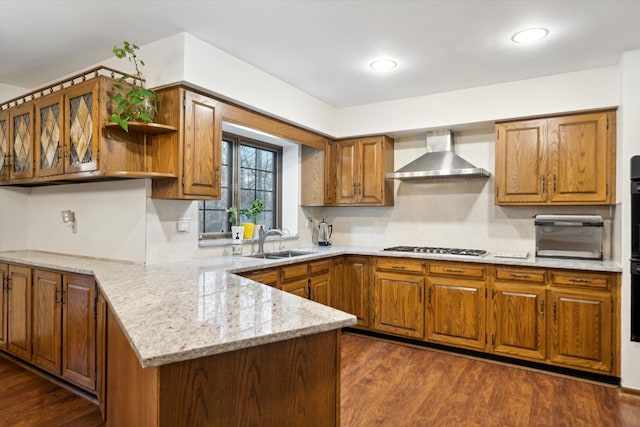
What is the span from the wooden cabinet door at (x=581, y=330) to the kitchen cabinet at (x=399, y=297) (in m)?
1.07

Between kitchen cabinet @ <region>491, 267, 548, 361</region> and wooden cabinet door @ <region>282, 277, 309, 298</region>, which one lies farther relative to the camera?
wooden cabinet door @ <region>282, 277, 309, 298</region>

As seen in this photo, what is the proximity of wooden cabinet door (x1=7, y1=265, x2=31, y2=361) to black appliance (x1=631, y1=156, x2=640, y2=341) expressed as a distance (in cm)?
440

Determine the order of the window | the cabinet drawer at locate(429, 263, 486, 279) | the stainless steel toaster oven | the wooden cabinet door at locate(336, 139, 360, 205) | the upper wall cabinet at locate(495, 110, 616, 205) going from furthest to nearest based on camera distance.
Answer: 1. the wooden cabinet door at locate(336, 139, 360, 205)
2. the window
3. the cabinet drawer at locate(429, 263, 486, 279)
4. the stainless steel toaster oven
5. the upper wall cabinet at locate(495, 110, 616, 205)

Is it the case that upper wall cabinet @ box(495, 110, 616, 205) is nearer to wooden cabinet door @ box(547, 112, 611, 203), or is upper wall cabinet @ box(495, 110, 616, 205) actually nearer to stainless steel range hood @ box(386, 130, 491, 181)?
wooden cabinet door @ box(547, 112, 611, 203)

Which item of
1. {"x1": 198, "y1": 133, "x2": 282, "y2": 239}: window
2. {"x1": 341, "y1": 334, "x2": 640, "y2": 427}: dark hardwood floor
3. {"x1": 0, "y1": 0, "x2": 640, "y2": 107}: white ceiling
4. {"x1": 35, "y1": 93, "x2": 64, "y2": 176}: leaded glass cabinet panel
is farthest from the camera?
{"x1": 198, "y1": 133, "x2": 282, "y2": 239}: window

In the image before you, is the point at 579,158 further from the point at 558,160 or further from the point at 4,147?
the point at 4,147

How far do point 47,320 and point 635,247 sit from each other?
4.20 metres

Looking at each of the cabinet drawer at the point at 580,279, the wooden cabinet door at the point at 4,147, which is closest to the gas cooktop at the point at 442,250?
the cabinet drawer at the point at 580,279

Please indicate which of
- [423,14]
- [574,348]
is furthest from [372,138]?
[574,348]

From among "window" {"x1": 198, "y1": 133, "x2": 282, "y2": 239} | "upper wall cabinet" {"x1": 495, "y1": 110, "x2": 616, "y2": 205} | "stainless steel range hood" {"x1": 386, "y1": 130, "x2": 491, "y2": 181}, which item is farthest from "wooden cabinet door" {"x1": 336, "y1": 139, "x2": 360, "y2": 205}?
"upper wall cabinet" {"x1": 495, "y1": 110, "x2": 616, "y2": 205}

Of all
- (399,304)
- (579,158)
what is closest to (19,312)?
(399,304)

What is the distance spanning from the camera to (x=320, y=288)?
12.0ft

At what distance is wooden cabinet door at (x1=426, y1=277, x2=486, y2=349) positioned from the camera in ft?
10.9

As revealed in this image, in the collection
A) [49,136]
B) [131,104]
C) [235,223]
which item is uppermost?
[131,104]
